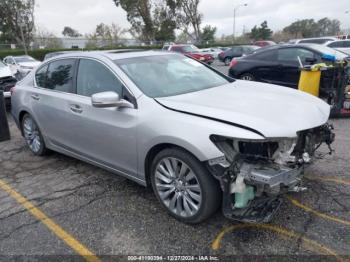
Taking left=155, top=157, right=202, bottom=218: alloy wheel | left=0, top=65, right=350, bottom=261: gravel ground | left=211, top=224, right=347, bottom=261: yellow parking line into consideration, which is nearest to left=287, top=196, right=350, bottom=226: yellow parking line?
left=0, top=65, right=350, bottom=261: gravel ground

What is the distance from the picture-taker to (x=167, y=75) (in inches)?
150

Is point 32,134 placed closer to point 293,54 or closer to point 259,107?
point 259,107

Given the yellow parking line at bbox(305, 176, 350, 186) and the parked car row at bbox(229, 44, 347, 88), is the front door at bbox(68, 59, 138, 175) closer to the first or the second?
the yellow parking line at bbox(305, 176, 350, 186)

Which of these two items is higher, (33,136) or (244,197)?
(244,197)

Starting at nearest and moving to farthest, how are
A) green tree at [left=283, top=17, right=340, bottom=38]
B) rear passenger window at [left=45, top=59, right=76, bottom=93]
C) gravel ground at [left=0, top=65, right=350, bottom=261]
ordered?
1. gravel ground at [left=0, top=65, right=350, bottom=261]
2. rear passenger window at [left=45, top=59, right=76, bottom=93]
3. green tree at [left=283, top=17, right=340, bottom=38]

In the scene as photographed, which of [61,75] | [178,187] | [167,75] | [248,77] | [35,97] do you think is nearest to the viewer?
[178,187]

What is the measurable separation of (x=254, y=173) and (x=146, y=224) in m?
1.21

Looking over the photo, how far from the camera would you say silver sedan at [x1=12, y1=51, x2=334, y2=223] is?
2715mm

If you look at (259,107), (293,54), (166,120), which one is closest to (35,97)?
(166,120)

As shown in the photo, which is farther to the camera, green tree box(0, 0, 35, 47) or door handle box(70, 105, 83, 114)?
green tree box(0, 0, 35, 47)

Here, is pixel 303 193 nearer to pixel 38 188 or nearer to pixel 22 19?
pixel 38 188

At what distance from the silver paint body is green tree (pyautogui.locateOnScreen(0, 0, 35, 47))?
35231mm

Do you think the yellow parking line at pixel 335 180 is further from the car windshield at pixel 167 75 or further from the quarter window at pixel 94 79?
the quarter window at pixel 94 79

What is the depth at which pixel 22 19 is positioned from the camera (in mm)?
36750
